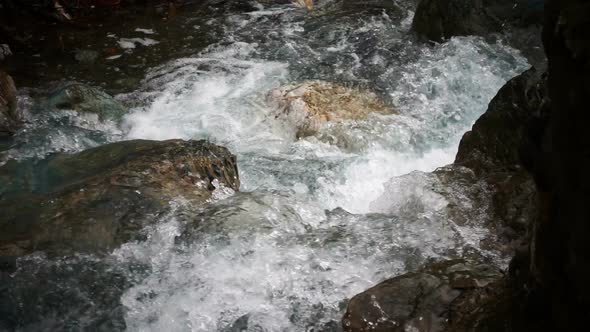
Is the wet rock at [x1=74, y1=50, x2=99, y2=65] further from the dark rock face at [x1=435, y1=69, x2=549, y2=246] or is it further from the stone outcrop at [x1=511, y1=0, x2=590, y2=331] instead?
the stone outcrop at [x1=511, y1=0, x2=590, y2=331]

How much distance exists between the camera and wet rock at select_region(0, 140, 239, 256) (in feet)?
12.0

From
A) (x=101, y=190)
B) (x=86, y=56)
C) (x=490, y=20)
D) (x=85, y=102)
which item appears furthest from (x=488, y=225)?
(x=86, y=56)

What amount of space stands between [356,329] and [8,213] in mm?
2755

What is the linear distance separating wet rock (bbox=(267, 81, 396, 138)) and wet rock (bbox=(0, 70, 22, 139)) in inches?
107

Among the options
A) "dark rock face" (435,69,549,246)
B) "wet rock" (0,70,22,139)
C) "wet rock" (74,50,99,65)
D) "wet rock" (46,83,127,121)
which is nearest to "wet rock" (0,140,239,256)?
"wet rock" (0,70,22,139)

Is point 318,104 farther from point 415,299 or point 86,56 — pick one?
point 86,56

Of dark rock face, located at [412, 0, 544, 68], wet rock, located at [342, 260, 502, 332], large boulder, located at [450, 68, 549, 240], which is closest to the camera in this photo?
wet rock, located at [342, 260, 502, 332]

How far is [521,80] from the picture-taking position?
Answer: 14.9 feet

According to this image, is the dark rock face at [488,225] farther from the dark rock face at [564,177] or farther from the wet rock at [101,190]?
the wet rock at [101,190]

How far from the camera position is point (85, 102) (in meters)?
5.93

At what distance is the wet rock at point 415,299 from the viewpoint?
8.94 ft

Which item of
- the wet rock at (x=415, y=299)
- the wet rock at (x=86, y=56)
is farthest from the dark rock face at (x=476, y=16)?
the wet rock at (x=415, y=299)

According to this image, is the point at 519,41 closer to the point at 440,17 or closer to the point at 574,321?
the point at 440,17

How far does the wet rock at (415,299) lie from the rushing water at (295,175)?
290 millimetres
